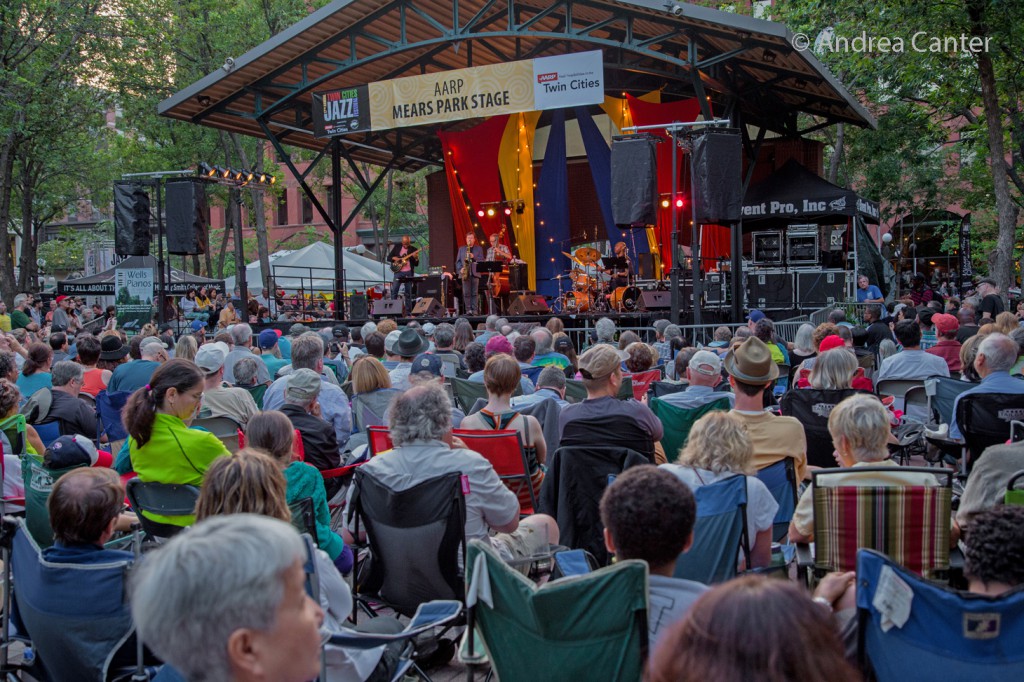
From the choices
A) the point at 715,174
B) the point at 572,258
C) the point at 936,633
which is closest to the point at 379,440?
the point at 936,633

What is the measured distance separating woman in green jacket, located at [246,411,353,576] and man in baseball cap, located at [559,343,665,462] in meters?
1.36

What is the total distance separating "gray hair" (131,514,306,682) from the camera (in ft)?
4.87

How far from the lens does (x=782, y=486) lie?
4.13m

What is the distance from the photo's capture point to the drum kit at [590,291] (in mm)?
17384

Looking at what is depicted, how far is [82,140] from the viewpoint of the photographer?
24672mm

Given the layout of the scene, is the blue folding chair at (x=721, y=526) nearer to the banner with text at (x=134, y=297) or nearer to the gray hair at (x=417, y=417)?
the gray hair at (x=417, y=417)

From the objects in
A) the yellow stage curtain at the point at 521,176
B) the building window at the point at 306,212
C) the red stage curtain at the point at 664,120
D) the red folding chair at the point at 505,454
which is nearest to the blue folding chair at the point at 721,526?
the red folding chair at the point at 505,454

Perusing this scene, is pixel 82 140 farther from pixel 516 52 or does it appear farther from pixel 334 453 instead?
pixel 334 453

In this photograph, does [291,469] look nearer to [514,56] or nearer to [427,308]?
[427,308]

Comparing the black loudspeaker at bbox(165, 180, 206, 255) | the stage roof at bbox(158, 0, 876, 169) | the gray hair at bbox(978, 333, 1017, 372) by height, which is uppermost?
the stage roof at bbox(158, 0, 876, 169)

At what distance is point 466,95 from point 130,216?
6574 mm

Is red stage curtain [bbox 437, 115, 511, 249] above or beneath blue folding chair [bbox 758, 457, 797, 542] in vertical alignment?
above

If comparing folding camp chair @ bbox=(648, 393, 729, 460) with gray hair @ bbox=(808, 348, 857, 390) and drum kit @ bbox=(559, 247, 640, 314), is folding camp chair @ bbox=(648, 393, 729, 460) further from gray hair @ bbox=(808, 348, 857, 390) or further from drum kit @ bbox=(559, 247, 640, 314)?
drum kit @ bbox=(559, 247, 640, 314)

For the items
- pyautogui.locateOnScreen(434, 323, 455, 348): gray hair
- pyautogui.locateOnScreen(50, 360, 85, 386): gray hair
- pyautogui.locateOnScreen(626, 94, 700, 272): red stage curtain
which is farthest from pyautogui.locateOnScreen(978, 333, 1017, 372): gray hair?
pyautogui.locateOnScreen(626, 94, 700, 272): red stage curtain
